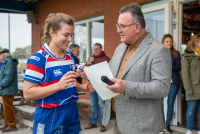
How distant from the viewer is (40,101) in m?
1.52

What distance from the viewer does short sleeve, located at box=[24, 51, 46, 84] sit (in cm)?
143

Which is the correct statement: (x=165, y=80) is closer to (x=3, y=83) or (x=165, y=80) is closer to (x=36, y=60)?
(x=36, y=60)

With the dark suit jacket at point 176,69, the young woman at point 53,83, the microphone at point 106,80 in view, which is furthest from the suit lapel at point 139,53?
the dark suit jacket at point 176,69

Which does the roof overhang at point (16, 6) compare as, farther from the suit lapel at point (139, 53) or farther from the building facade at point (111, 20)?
the suit lapel at point (139, 53)

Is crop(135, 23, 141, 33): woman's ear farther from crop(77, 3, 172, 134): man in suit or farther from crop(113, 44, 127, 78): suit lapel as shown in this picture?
crop(113, 44, 127, 78): suit lapel

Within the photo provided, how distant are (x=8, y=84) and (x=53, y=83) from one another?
10.7ft

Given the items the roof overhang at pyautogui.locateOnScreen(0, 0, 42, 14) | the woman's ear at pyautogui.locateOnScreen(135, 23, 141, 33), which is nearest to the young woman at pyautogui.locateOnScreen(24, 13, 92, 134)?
the woman's ear at pyautogui.locateOnScreen(135, 23, 141, 33)

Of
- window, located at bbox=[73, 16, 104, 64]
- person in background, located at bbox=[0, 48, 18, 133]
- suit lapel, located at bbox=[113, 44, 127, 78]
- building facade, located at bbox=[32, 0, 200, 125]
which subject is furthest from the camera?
window, located at bbox=[73, 16, 104, 64]

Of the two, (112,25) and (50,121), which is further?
(112,25)

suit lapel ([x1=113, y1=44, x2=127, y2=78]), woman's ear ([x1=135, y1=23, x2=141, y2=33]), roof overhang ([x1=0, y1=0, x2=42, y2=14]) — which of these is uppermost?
roof overhang ([x1=0, y1=0, x2=42, y2=14])

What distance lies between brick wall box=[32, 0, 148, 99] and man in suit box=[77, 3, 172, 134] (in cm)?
314

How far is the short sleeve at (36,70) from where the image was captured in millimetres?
1426

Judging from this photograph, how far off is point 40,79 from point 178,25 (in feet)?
11.5

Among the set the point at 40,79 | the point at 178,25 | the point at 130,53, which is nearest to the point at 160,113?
the point at 130,53
